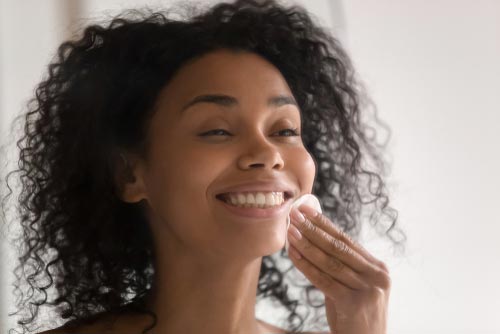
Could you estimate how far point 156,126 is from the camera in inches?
41.7

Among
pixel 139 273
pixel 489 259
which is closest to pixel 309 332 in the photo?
pixel 139 273

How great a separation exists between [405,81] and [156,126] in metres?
0.65

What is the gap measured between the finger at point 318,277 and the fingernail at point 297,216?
4 centimetres

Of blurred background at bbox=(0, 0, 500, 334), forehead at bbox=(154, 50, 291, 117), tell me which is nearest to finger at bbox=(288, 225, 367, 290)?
forehead at bbox=(154, 50, 291, 117)

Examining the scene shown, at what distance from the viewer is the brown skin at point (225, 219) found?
964 millimetres

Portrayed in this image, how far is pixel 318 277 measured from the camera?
954mm

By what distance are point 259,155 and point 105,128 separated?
0.89 ft

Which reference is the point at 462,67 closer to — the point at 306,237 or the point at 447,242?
the point at 447,242

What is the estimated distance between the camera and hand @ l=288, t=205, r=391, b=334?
36.9 inches

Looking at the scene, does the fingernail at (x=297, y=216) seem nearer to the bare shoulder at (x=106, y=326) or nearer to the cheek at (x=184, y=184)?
the cheek at (x=184, y=184)

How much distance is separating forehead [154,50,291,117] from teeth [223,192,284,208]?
0.13m

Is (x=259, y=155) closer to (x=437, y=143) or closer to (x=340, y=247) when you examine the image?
(x=340, y=247)

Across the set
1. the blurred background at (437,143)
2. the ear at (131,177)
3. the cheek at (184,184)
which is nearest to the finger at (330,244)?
the cheek at (184,184)

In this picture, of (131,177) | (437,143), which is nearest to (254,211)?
(131,177)
